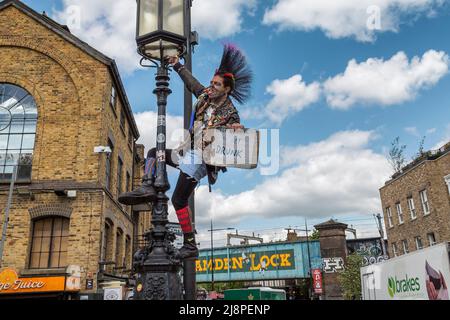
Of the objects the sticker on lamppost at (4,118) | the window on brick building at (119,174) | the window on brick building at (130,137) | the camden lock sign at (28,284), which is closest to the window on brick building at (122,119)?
the window on brick building at (119,174)

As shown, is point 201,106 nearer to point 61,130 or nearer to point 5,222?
point 5,222

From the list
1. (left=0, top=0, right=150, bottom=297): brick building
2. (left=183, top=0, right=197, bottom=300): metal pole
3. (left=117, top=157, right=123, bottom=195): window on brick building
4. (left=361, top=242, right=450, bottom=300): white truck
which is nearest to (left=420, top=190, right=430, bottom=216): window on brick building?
(left=361, top=242, right=450, bottom=300): white truck

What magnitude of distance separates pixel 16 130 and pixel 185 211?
662 inches

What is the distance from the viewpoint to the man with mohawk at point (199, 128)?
2986mm

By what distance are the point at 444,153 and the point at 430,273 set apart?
18.1 metres

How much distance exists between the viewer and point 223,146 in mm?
2727

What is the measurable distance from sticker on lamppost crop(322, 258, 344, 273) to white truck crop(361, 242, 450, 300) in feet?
37.4

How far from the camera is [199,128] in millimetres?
3072

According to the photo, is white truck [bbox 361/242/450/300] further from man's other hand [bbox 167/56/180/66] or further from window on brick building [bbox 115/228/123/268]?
window on brick building [bbox 115/228/123/268]

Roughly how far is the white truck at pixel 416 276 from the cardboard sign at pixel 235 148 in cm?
799

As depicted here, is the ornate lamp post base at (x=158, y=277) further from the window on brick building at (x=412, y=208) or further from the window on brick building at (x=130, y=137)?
the window on brick building at (x=412, y=208)

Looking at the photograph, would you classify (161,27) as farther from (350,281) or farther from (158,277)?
(350,281)

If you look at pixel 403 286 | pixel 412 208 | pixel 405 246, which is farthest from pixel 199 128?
pixel 405 246
